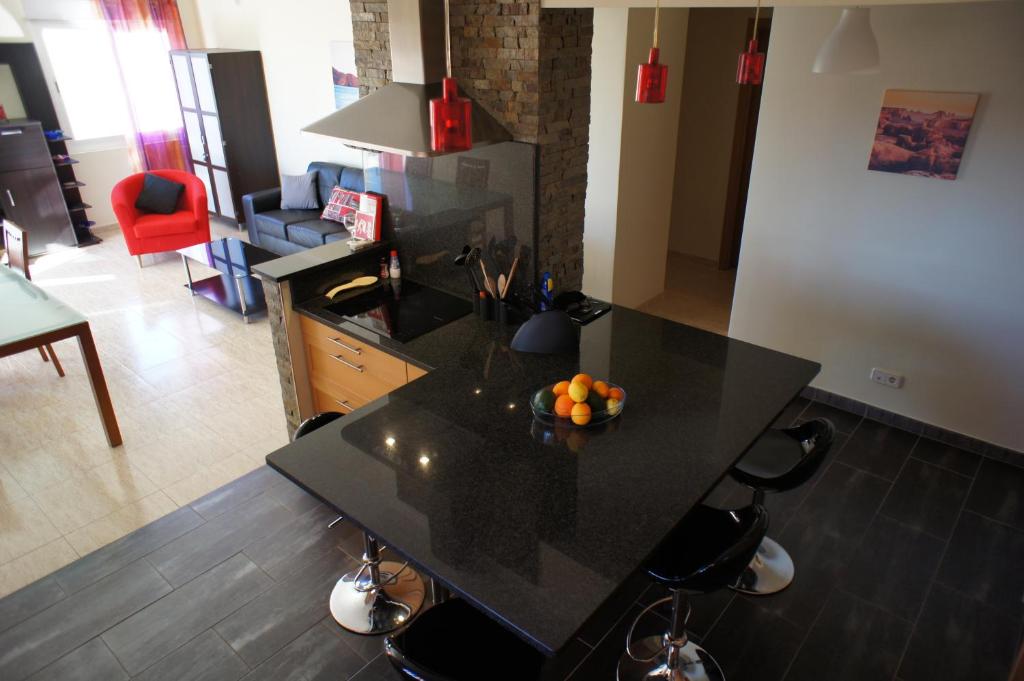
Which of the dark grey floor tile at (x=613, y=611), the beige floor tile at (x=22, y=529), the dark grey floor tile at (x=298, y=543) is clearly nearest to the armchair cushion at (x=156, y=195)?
the beige floor tile at (x=22, y=529)

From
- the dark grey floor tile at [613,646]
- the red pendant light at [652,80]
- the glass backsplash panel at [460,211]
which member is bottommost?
the dark grey floor tile at [613,646]

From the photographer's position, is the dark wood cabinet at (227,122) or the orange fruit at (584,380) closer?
the orange fruit at (584,380)

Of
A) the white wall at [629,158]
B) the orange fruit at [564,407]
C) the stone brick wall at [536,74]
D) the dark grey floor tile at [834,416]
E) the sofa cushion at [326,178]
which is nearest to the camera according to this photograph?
the orange fruit at [564,407]

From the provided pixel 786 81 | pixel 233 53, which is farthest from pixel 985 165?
pixel 233 53

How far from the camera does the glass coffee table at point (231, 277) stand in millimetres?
5660

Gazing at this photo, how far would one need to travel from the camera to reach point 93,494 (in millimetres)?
3578

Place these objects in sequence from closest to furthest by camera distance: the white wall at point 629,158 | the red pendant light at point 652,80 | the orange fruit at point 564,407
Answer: the red pendant light at point 652,80 → the orange fruit at point 564,407 → the white wall at point 629,158

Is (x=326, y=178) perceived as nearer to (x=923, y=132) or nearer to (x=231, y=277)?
(x=231, y=277)

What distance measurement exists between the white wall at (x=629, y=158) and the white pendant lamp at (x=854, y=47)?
71.9 inches

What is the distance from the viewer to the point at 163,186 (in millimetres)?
6586

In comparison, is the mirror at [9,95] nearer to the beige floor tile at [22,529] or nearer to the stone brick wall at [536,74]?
the beige floor tile at [22,529]

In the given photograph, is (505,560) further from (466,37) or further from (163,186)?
(163,186)

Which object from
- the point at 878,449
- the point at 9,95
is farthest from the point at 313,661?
the point at 9,95

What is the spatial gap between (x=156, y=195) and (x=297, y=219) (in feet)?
4.50
